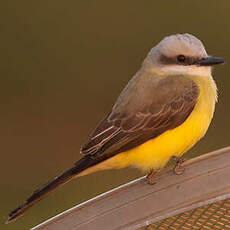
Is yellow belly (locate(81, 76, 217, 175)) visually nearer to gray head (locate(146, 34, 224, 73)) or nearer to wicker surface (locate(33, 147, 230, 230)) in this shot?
gray head (locate(146, 34, 224, 73))

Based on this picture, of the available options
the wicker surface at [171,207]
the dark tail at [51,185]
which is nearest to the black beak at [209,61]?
the dark tail at [51,185]

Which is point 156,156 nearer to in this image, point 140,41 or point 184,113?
point 184,113

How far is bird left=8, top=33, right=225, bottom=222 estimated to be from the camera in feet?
9.87

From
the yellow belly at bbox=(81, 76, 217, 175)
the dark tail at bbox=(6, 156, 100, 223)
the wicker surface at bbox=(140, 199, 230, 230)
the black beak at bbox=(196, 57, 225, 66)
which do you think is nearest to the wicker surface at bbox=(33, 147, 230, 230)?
the wicker surface at bbox=(140, 199, 230, 230)

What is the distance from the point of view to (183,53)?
3.16 m

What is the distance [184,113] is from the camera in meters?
3.08

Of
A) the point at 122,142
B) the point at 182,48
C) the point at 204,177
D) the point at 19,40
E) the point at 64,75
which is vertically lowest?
the point at 204,177

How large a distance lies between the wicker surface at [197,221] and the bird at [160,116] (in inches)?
24.1

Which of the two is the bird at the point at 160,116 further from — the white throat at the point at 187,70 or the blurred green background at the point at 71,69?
the blurred green background at the point at 71,69

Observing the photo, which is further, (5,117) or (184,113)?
(5,117)

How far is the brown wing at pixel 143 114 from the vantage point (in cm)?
303

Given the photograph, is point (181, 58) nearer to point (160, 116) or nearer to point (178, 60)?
point (178, 60)

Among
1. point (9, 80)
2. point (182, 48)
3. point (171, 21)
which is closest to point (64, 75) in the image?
point (9, 80)

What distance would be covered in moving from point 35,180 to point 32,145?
429 mm
